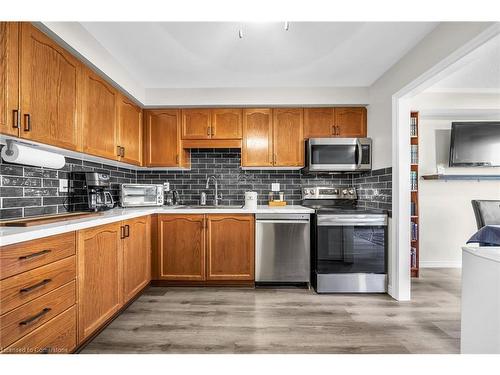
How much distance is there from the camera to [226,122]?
131 inches

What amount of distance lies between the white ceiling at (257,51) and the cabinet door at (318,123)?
0.31 meters

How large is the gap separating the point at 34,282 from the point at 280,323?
1639mm

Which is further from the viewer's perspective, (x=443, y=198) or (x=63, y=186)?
(x=443, y=198)

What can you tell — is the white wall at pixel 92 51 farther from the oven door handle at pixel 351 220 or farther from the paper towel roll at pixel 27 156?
the oven door handle at pixel 351 220

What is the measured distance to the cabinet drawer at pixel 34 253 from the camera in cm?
113

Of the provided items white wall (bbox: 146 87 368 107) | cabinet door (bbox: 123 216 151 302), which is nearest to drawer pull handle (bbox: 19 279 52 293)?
cabinet door (bbox: 123 216 151 302)

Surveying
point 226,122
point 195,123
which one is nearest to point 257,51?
point 226,122

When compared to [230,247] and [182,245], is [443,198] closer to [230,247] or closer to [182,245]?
[230,247]

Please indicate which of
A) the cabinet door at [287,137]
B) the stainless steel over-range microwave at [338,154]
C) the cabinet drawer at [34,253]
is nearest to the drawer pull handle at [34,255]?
the cabinet drawer at [34,253]

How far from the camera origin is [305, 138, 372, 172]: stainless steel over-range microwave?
3156 millimetres

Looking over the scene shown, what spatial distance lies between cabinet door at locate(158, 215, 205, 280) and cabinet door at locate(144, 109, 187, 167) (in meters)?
0.76

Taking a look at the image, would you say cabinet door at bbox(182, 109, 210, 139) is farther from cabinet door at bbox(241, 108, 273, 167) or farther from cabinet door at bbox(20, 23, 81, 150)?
cabinet door at bbox(20, 23, 81, 150)
